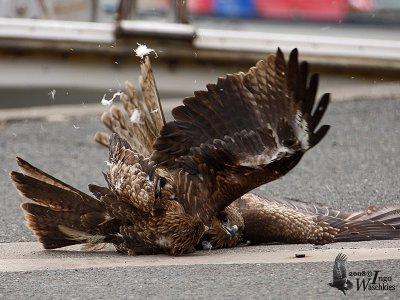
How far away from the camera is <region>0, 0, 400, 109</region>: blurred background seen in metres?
12.3

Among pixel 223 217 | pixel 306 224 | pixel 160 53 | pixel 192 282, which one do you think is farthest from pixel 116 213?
pixel 160 53

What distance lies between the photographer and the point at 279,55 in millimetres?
6105

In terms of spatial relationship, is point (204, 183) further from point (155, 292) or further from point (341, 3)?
point (341, 3)

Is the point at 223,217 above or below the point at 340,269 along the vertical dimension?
above

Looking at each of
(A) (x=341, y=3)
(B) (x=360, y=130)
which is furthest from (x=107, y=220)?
(A) (x=341, y=3)

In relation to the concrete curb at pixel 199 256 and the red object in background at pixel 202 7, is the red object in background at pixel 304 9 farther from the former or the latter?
the concrete curb at pixel 199 256

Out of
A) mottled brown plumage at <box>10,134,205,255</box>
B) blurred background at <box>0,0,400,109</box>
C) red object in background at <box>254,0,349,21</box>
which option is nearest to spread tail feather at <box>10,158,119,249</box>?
mottled brown plumage at <box>10,134,205,255</box>

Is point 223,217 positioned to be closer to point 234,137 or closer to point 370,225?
point 234,137

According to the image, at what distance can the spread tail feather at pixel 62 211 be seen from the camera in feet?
21.2

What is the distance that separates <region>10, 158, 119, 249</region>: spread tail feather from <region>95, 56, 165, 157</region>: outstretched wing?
61 centimetres

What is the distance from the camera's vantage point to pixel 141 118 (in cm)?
705

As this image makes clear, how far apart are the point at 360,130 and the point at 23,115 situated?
131 inches

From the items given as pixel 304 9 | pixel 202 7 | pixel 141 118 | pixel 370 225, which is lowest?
pixel 370 225

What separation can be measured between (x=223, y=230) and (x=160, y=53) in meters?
5.85
